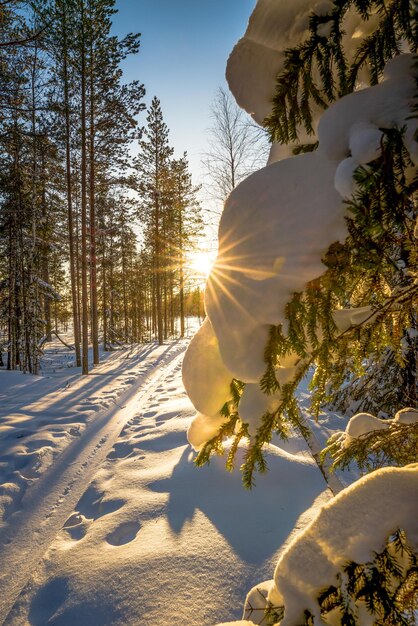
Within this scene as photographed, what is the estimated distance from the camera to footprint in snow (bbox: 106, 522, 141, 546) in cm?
317

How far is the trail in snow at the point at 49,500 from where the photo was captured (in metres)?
2.93

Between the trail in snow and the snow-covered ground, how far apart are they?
1cm

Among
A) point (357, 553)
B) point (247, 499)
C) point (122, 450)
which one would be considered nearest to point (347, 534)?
point (357, 553)

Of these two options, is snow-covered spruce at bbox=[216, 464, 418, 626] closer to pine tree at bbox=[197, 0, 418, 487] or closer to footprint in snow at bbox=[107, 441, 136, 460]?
pine tree at bbox=[197, 0, 418, 487]

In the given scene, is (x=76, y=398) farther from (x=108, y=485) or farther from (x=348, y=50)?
Result: (x=348, y=50)

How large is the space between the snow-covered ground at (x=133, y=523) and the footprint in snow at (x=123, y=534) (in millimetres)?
Answer: 11

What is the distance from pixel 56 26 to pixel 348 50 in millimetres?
14304

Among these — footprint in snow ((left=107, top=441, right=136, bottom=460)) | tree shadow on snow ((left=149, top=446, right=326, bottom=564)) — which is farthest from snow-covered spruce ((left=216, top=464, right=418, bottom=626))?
footprint in snow ((left=107, top=441, right=136, bottom=460))

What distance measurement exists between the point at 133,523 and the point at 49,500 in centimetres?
127

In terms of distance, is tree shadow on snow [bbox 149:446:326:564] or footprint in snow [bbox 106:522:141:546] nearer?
tree shadow on snow [bbox 149:446:326:564]

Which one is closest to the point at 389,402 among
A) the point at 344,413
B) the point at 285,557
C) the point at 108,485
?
the point at 344,413

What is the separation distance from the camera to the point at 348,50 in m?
1.49

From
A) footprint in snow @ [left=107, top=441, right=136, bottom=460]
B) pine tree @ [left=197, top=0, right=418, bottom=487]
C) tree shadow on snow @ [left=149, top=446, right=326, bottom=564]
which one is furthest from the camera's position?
footprint in snow @ [left=107, top=441, right=136, bottom=460]

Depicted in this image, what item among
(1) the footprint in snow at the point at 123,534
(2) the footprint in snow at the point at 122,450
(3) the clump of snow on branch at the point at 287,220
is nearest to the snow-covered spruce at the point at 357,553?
(3) the clump of snow on branch at the point at 287,220
